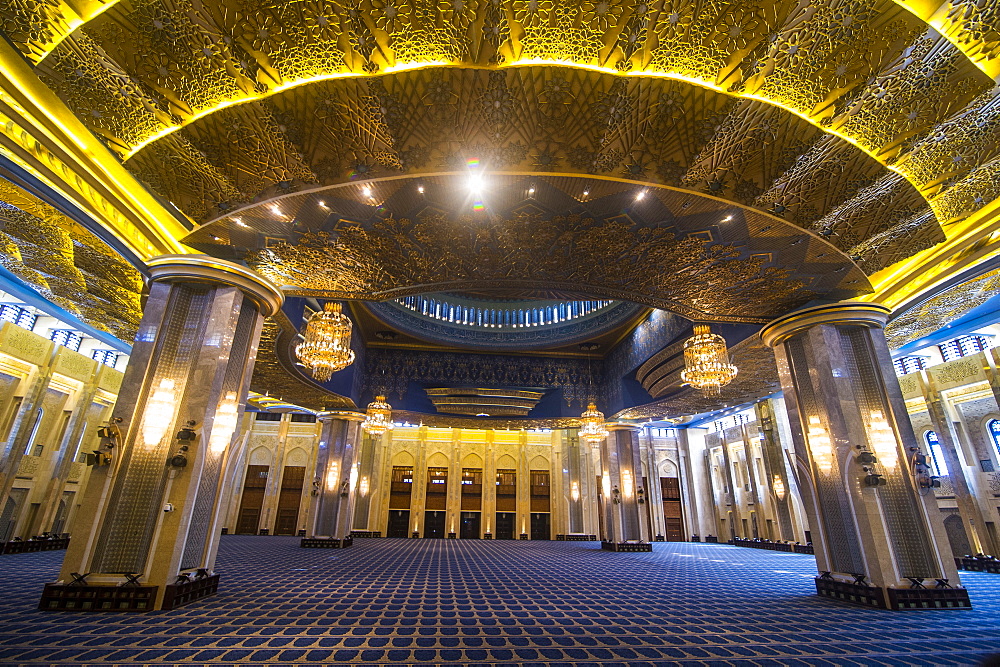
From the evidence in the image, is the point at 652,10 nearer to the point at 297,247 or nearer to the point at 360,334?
the point at 297,247

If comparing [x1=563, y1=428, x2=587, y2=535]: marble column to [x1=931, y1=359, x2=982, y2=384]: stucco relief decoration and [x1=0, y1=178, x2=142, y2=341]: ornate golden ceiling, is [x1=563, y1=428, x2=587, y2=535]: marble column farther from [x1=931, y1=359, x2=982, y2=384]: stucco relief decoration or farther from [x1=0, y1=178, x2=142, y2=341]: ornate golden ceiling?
[x1=0, y1=178, x2=142, y2=341]: ornate golden ceiling

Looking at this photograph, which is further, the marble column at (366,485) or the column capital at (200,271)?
the marble column at (366,485)

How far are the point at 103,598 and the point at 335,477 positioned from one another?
9306mm

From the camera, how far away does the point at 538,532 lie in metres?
21.3

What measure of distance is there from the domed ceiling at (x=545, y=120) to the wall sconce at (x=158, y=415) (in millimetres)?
1743

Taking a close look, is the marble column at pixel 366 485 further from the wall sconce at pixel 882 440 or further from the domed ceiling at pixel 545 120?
the wall sconce at pixel 882 440

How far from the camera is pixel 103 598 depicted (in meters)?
4.21

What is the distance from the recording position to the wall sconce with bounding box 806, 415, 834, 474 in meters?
5.87

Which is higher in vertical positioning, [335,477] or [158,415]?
[158,415]

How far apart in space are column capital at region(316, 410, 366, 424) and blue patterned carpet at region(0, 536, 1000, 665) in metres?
7.03

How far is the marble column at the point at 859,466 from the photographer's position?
5.21 m

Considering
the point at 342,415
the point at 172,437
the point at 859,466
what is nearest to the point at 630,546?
the point at 859,466

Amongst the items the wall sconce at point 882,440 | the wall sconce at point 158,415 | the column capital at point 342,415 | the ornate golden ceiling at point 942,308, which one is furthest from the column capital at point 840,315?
the column capital at point 342,415

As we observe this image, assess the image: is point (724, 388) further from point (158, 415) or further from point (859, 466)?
point (158, 415)
